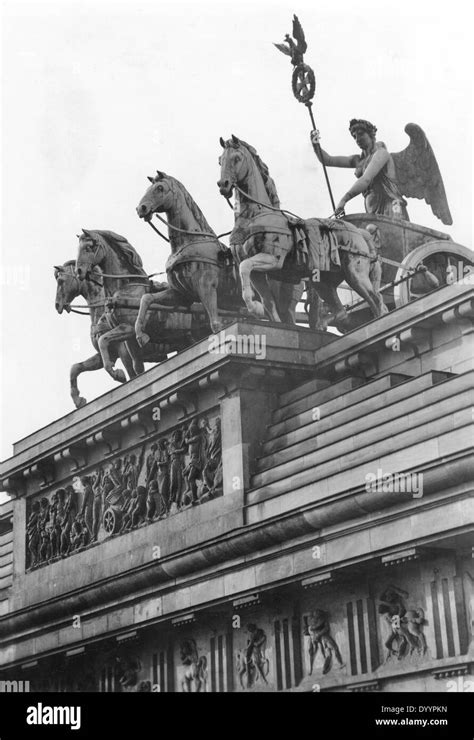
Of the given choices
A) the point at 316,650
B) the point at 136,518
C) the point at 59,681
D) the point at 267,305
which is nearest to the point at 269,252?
the point at 267,305

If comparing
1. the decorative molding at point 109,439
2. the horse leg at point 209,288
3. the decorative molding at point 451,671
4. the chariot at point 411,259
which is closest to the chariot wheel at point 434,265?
the chariot at point 411,259

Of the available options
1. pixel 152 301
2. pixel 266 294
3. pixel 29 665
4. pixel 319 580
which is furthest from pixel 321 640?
pixel 29 665

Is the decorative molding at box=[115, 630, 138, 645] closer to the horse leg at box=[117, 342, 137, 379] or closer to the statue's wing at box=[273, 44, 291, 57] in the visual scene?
the horse leg at box=[117, 342, 137, 379]

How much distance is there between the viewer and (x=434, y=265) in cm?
2939

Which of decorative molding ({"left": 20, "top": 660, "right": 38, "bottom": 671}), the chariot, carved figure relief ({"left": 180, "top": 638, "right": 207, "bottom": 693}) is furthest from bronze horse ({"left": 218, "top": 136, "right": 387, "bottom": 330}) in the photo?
decorative molding ({"left": 20, "top": 660, "right": 38, "bottom": 671})

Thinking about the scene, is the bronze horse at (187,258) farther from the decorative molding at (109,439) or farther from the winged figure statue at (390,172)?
the winged figure statue at (390,172)

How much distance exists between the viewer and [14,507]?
3344 cm

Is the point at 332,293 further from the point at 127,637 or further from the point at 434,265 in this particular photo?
the point at 127,637

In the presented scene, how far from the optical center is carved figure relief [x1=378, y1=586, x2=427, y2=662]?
68.0ft

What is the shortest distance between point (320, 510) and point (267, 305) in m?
6.49

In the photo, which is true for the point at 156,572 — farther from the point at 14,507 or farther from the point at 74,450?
the point at 14,507

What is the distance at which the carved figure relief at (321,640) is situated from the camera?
22.3 meters

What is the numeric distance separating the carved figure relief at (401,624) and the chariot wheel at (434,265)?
843 centimetres

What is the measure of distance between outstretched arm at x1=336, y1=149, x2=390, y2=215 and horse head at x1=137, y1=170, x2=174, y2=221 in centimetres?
420
